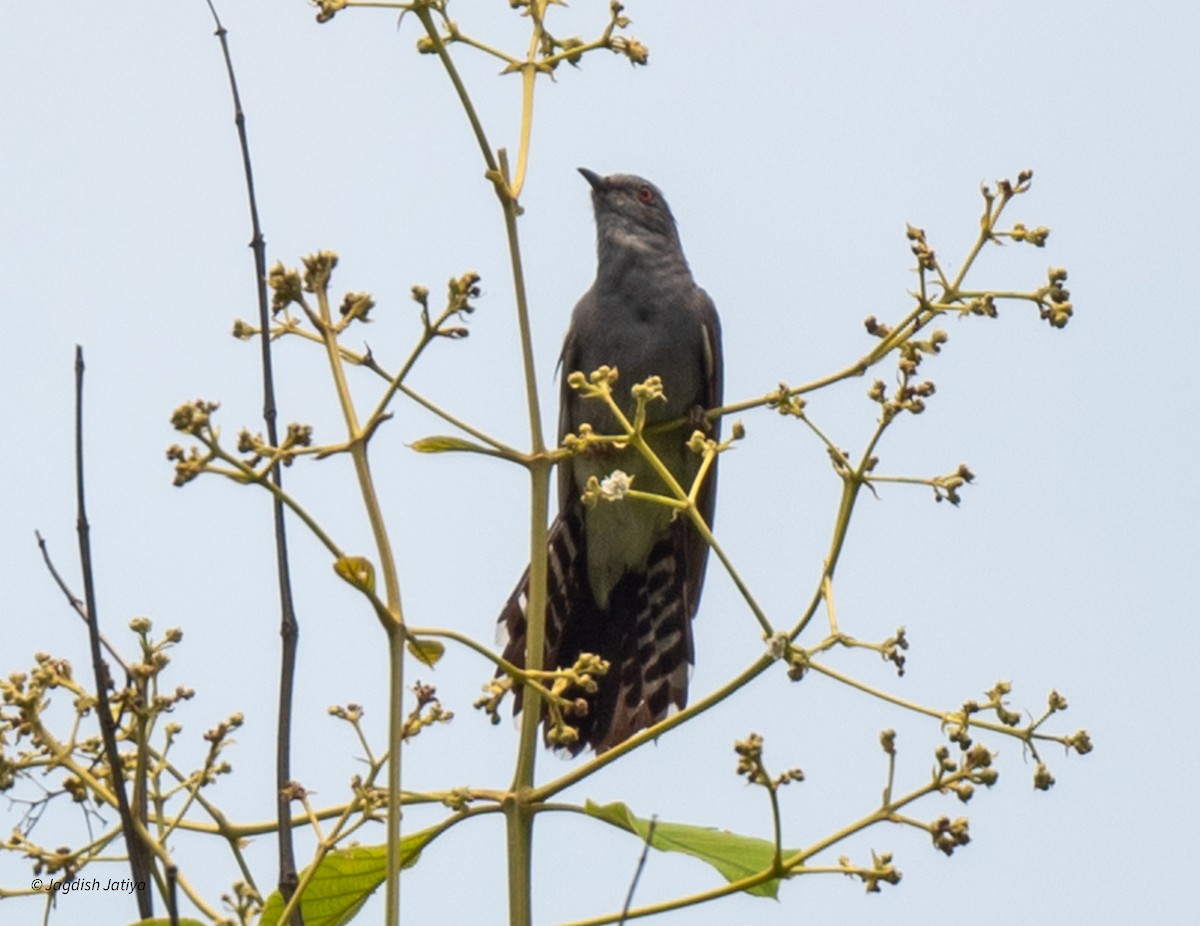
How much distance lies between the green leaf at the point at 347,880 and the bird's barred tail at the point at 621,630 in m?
3.33

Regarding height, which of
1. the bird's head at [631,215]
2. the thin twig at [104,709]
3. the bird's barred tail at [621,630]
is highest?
the bird's head at [631,215]

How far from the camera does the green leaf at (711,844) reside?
2.84 m

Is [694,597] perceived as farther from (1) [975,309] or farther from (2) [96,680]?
(2) [96,680]

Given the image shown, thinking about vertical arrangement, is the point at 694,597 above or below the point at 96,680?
above

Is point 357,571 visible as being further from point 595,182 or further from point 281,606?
point 595,182

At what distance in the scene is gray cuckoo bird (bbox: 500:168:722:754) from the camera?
733 centimetres

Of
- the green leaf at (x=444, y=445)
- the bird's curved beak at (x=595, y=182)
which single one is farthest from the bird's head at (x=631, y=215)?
the green leaf at (x=444, y=445)

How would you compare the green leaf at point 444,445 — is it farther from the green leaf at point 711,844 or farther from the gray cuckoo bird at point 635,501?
the gray cuckoo bird at point 635,501

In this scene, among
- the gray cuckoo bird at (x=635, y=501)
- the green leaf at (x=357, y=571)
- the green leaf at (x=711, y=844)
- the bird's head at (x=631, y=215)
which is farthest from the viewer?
the bird's head at (x=631, y=215)

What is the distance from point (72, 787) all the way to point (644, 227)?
6.07 meters

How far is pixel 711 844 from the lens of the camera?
303 cm

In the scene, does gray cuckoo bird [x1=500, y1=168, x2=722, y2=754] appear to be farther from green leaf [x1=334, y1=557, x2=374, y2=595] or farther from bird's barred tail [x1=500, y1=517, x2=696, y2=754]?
green leaf [x1=334, y1=557, x2=374, y2=595]

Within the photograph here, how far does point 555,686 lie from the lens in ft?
9.35

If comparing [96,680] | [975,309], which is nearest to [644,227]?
[975,309]
